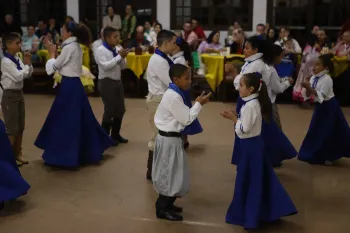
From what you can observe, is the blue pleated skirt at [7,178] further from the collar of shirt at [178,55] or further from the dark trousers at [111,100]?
the collar of shirt at [178,55]

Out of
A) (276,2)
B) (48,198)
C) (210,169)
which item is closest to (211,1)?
(276,2)

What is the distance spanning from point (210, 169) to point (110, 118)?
1.39m

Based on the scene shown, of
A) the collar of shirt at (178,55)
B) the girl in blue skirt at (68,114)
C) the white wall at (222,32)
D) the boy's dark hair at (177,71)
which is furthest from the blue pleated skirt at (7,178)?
the white wall at (222,32)

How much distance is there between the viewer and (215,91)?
8.95 metres

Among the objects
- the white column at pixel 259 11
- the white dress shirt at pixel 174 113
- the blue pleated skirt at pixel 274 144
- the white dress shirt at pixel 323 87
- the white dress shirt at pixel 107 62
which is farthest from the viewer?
the white column at pixel 259 11

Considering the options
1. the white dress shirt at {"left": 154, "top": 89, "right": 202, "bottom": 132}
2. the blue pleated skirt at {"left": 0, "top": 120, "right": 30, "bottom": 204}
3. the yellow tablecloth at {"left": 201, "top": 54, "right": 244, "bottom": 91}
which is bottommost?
the blue pleated skirt at {"left": 0, "top": 120, "right": 30, "bottom": 204}

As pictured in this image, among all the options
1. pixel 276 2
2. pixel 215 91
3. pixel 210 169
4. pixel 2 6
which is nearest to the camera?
pixel 210 169

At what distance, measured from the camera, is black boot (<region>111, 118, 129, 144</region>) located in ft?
19.8

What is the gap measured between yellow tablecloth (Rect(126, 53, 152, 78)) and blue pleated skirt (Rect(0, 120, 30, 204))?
494 cm

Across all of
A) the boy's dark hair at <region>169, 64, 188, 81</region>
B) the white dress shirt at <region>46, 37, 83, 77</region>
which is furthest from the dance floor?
the boy's dark hair at <region>169, 64, 188, 81</region>

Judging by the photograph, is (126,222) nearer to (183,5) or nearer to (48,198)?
(48,198)

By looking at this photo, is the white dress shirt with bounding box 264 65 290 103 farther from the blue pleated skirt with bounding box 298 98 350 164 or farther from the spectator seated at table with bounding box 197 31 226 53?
the spectator seated at table with bounding box 197 31 226 53

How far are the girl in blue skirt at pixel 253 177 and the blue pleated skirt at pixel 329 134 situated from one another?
1682mm

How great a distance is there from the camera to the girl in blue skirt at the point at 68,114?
16.7ft
